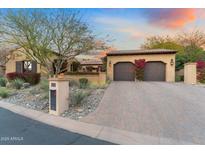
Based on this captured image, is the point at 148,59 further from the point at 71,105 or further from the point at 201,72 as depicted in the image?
the point at 71,105

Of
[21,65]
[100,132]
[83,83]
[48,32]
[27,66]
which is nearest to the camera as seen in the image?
[100,132]

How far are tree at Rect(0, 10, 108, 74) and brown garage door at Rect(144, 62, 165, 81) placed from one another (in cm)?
576

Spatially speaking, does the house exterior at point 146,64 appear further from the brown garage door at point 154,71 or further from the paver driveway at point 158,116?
the paver driveway at point 158,116

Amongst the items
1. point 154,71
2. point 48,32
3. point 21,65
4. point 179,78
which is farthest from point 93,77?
point 21,65

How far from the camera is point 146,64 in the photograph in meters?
14.1

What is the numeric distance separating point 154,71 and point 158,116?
9.50 metres

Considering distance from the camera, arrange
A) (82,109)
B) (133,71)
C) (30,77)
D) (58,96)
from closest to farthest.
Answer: (58,96), (82,109), (30,77), (133,71)

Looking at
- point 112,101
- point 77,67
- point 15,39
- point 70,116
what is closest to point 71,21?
point 15,39

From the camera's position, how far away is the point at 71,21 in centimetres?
838

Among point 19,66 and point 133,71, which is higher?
point 19,66

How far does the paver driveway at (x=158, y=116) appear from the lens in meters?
4.18

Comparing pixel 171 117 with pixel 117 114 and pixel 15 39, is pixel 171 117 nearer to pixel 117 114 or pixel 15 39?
pixel 117 114

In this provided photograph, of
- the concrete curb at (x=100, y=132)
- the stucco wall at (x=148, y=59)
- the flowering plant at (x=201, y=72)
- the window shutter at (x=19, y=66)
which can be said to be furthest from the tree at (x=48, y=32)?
the flowering plant at (x=201, y=72)

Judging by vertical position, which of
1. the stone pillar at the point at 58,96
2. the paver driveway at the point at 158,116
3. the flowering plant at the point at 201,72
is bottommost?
the paver driveway at the point at 158,116
